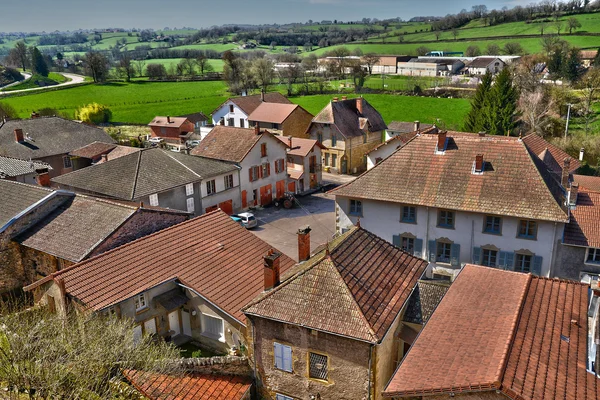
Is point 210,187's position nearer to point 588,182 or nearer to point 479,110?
point 588,182

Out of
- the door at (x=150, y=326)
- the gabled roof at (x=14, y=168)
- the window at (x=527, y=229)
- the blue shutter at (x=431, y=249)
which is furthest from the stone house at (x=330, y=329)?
the gabled roof at (x=14, y=168)

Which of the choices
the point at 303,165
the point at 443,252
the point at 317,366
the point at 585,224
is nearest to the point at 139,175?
the point at 303,165

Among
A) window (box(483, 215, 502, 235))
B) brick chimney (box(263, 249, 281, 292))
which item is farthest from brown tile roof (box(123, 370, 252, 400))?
window (box(483, 215, 502, 235))

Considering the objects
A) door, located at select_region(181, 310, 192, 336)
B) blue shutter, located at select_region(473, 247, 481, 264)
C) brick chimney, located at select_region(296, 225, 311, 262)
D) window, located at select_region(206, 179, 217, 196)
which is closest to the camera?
brick chimney, located at select_region(296, 225, 311, 262)

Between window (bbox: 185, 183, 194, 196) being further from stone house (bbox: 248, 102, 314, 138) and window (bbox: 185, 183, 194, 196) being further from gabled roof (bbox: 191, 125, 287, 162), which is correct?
stone house (bbox: 248, 102, 314, 138)

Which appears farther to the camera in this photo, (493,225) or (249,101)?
(249,101)

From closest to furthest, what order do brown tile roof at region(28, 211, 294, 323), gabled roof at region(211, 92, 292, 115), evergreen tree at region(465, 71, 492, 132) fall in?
brown tile roof at region(28, 211, 294, 323) < evergreen tree at region(465, 71, 492, 132) < gabled roof at region(211, 92, 292, 115)

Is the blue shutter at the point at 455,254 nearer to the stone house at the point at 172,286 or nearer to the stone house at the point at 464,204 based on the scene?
the stone house at the point at 464,204
